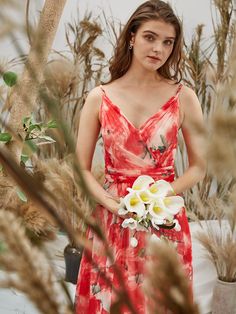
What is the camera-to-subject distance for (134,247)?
58.1 inches

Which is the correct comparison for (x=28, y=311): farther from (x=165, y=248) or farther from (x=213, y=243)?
(x=165, y=248)

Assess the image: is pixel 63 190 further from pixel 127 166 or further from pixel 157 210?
pixel 127 166

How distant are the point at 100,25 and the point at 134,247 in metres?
2.27

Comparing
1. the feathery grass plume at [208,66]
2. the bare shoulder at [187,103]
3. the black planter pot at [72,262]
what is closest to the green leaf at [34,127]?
the bare shoulder at [187,103]

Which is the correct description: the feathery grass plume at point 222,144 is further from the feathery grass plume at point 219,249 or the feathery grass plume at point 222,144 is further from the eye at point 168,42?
the feathery grass plume at point 219,249

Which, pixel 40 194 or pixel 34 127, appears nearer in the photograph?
pixel 40 194

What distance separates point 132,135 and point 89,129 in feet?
0.36

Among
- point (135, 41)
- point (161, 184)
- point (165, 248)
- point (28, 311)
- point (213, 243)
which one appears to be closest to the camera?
point (165, 248)

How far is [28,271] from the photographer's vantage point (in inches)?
8.4

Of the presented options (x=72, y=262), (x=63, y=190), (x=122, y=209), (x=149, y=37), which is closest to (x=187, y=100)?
(x=149, y=37)

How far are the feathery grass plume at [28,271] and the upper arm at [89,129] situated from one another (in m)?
1.25

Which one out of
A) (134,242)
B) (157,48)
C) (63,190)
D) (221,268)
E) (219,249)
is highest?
(63,190)

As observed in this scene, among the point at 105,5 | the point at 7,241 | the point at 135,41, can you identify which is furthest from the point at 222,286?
the point at 7,241

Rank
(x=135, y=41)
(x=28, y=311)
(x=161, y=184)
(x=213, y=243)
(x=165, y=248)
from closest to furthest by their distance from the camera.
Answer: (x=165, y=248)
(x=161, y=184)
(x=135, y=41)
(x=28, y=311)
(x=213, y=243)
